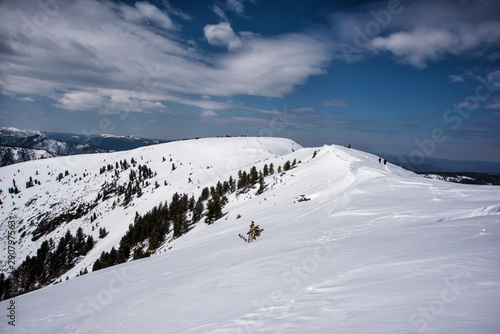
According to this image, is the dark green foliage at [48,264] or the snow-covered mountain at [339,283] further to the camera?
the dark green foliage at [48,264]

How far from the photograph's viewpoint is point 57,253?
65125 millimetres

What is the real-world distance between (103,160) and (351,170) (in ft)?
584

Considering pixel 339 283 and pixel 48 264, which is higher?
pixel 339 283

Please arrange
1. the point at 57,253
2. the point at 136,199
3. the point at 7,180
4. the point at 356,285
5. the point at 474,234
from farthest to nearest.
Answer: the point at 7,180
the point at 136,199
the point at 57,253
the point at 474,234
the point at 356,285

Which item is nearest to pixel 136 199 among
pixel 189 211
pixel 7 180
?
pixel 189 211

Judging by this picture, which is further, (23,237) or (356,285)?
(23,237)

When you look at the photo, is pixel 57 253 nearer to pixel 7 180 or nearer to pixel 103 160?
pixel 103 160

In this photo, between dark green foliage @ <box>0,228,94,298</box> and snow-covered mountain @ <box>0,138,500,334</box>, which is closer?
snow-covered mountain @ <box>0,138,500,334</box>

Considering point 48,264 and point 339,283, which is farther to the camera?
point 48,264

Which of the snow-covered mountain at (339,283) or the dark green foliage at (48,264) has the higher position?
the snow-covered mountain at (339,283)

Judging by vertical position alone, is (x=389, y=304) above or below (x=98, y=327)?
above

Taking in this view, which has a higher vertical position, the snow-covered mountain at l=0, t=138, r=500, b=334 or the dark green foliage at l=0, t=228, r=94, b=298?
the snow-covered mountain at l=0, t=138, r=500, b=334

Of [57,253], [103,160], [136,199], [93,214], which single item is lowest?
[57,253]

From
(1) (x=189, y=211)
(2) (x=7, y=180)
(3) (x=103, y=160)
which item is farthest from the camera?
(2) (x=7, y=180)
